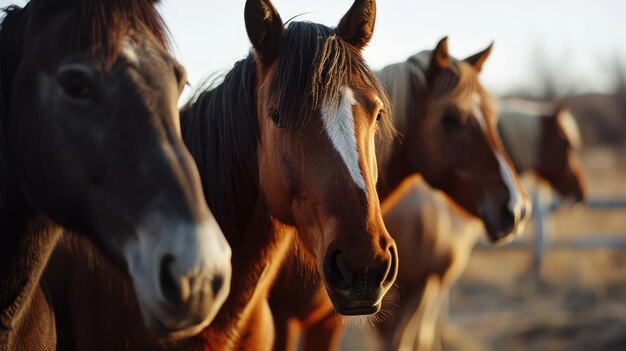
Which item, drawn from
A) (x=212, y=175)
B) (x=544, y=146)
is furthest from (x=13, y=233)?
(x=544, y=146)

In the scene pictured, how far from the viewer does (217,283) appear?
6.06 ft

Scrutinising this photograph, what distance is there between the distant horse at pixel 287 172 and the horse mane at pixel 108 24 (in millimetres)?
747

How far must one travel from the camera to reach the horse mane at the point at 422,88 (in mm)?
4453

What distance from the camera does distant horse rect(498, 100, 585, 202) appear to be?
24.4 ft

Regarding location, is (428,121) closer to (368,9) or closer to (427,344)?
(368,9)

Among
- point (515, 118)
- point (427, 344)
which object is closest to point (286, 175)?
point (427, 344)

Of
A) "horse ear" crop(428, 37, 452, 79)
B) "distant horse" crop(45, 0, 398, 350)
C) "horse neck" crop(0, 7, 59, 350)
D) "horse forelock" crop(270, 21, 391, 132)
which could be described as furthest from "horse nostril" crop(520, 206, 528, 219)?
"horse neck" crop(0, 7, 59, 350)

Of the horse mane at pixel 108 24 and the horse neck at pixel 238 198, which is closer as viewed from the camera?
the horse mane at pixel 108 24

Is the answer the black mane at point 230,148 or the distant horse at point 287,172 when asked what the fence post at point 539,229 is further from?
the black mane at point 230,148

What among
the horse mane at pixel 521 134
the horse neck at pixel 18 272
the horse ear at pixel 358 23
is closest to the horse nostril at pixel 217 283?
the horse neck at pixel 18 272

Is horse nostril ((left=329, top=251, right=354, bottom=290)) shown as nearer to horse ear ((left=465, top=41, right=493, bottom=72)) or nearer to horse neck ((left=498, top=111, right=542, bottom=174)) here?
horse ear ((left=465, top=41, right=493, bottom=72))

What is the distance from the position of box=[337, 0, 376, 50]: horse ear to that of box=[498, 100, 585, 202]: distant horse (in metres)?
4.59

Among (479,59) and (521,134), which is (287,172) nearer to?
(479,59)

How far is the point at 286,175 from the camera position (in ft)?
9.08
